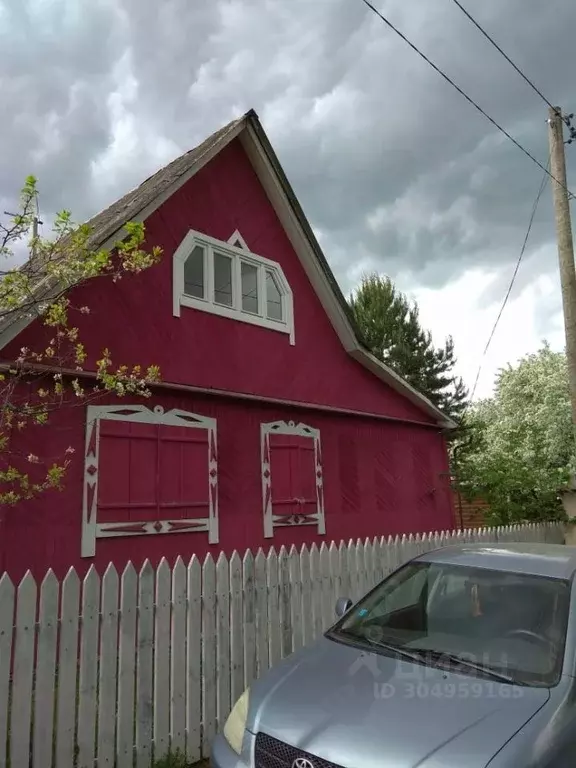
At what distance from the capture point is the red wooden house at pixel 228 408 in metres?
7.07

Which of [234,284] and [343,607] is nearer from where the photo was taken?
[343,607]

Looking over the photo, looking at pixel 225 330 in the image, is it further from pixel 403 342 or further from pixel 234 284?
pixel 403 342

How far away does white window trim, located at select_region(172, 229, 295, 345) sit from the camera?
28.1 feet

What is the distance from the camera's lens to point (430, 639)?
3.49m

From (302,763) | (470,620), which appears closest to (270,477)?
(470,620)

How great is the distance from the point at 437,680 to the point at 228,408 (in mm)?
6192

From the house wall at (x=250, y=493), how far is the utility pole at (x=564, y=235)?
142 inches

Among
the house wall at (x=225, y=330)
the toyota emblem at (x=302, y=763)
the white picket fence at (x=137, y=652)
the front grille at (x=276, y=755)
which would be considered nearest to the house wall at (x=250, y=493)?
the house wall at (x=225, y=330)

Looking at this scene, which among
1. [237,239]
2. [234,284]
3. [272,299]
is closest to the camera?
[234,284]

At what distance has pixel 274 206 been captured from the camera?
1065cm

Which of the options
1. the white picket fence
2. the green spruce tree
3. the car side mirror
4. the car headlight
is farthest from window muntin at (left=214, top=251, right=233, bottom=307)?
the green spruce tree

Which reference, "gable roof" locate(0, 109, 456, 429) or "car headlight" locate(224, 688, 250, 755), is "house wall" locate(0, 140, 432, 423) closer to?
"gable roof" locate(0, 109, 456, 429)

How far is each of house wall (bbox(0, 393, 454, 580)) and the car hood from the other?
4048 mm

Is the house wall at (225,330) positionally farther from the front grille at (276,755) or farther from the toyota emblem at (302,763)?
the toyota emblem at (302,763)
